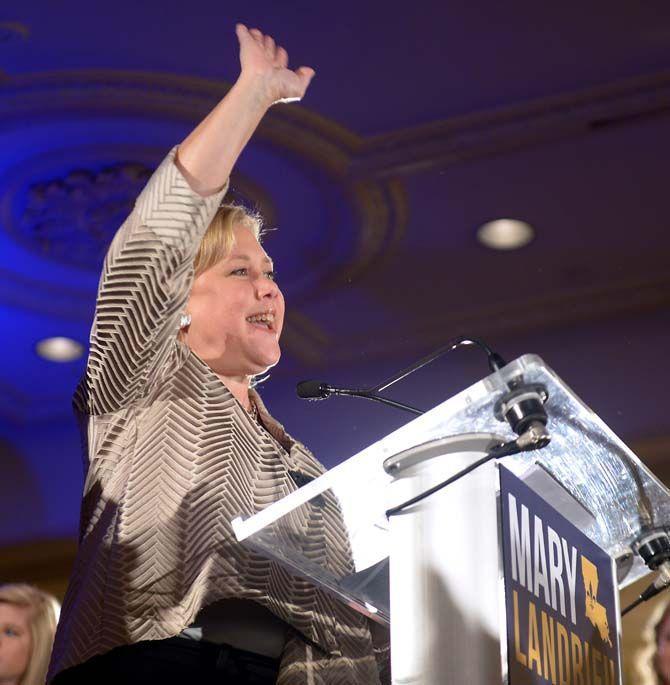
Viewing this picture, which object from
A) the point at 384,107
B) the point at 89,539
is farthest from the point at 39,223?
the point at 89,539

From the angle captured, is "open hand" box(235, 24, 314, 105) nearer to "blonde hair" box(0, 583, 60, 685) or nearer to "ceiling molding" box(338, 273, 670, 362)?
"blonde hair" box(0, 583, 60, 685)

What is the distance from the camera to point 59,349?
19.0 ft

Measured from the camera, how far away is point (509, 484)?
1.22m

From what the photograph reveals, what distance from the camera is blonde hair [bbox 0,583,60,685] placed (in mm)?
3803

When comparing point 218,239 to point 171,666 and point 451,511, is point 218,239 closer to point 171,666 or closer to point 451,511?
point 171,666

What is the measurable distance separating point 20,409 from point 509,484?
5.31 meters

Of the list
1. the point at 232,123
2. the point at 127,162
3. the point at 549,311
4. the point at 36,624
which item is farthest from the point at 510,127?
the point at 232,123

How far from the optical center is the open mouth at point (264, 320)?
1986 mm

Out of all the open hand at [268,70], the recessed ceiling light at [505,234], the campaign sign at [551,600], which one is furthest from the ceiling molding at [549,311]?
the campaign sign at [551,600]

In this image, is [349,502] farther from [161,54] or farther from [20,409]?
[20,409]

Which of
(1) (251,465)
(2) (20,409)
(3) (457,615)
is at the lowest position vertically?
(3) (457,615)

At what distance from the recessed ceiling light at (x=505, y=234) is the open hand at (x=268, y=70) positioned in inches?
133

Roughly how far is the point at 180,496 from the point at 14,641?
263 cm

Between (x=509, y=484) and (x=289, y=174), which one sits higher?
(x=289, y=174)
